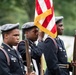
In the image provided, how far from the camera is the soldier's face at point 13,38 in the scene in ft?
25.5

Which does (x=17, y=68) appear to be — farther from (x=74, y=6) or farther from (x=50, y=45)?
(x=74, y=6)

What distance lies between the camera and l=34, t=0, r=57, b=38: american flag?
840cm

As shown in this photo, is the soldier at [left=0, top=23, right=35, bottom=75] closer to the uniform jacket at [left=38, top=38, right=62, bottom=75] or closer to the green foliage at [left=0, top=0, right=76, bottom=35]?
the uniform jacket at [left=38, top=38, right=62, bottom=75]

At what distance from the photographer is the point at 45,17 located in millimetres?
8430

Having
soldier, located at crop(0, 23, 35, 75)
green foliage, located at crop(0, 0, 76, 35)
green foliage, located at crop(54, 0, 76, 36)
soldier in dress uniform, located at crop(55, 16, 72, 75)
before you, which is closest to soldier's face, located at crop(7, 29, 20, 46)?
soldier, located at crop(0, 23, 35, 75)

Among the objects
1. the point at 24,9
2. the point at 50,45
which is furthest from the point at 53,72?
the point at 24,9

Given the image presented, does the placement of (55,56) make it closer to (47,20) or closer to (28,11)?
(47,20)

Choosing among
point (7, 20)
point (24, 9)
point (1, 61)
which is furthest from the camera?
point (24, 9)

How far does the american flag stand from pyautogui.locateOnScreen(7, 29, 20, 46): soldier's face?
62 centimetres

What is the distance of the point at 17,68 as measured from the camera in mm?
7660

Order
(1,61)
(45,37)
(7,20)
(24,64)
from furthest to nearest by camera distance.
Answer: (7,20) → (45,37) → (24,64) → (1,61)

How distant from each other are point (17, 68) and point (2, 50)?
37 cm

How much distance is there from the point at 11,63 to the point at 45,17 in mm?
1226

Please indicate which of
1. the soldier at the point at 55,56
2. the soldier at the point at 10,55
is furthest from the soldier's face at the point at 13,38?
the soldier at the point at 55,56
